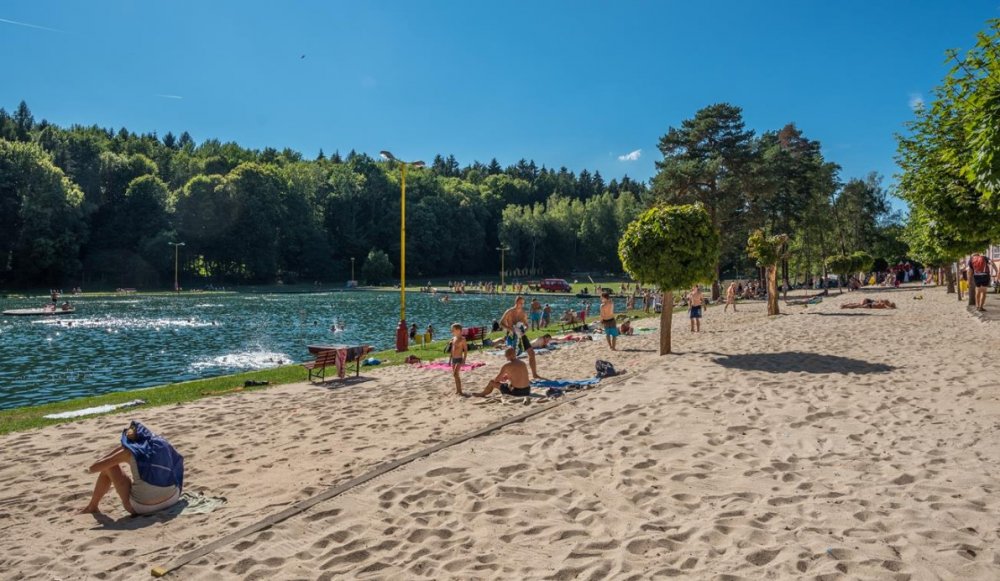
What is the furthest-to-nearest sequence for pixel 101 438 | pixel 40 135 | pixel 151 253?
pixel 40 135, pixel 151 253, pixel 101 438

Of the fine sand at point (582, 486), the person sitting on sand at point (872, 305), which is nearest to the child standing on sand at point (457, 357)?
the fine sand at point (582, 486)

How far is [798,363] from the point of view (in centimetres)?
1245

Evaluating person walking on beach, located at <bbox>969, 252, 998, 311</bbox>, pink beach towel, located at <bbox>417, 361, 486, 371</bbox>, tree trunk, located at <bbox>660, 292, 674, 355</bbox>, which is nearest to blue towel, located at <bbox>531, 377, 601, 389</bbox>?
pink beach towel, located at <bbox>417, 361, 486, 371</bbox>

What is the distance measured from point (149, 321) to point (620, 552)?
41.9m

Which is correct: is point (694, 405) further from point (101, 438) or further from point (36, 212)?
point (36, 212)

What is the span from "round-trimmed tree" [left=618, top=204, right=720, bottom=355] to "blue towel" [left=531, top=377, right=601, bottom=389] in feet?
12.8

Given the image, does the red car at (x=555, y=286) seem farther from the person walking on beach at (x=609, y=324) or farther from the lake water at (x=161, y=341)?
the person walking on beach at (x=609, y=324)

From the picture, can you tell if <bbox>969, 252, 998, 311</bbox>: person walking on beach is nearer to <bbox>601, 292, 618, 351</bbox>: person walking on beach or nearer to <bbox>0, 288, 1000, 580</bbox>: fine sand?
<bbox>0, 288, 1000, 580</bbox>: fine sand

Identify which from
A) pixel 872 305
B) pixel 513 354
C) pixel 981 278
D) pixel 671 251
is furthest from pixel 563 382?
pixel 872 305

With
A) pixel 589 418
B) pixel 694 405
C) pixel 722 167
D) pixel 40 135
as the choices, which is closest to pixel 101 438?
pixel 589 418

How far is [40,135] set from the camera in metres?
90.1

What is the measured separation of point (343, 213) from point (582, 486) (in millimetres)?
104440

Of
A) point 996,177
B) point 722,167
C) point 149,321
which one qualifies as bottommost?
point 149,321

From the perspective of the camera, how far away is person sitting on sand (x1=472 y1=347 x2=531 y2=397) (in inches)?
418
